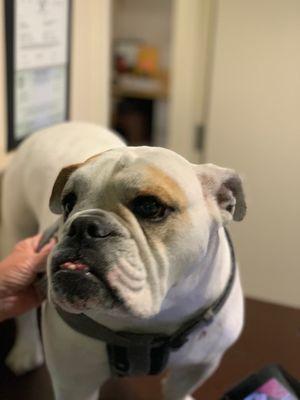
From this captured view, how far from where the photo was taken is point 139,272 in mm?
581

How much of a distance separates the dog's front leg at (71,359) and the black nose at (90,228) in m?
0.21

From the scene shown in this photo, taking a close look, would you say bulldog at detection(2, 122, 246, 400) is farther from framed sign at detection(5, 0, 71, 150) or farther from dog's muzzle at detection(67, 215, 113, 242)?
framed sign at detection(5, 0, 71, 150)

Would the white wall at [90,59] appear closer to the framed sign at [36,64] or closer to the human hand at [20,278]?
the framed sign at [36,64]

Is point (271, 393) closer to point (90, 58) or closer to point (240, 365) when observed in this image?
point (240, 365)

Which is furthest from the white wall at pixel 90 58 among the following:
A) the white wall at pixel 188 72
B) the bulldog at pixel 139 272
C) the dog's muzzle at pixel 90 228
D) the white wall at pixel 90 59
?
the dog's muzzle at pixel 90 228

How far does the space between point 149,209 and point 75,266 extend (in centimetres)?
10

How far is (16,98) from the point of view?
1.21 meters

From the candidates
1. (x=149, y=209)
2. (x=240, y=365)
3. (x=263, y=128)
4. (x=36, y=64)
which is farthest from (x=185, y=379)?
(x=263, y=128)

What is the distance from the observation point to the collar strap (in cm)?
70

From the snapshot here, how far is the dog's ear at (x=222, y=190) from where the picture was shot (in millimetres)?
662

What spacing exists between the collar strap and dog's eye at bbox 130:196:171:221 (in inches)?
7.1

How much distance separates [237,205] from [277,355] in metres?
0.40

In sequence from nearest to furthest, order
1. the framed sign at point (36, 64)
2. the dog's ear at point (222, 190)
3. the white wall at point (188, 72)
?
the dog's ear at point (222, 190) → the framed sign at point (36, 64) → the white wall at point (188, 72)

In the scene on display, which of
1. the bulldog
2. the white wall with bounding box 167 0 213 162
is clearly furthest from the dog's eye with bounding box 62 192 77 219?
the white wall with bounding box 167 0 213 162
